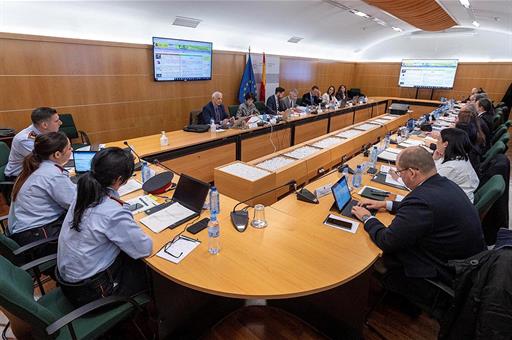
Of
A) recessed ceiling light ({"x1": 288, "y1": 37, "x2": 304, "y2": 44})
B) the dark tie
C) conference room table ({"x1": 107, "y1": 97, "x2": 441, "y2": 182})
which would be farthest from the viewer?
recessed ceiling light ({"x1": 288, "y1": 37, "x2": 304, "y2": 44})

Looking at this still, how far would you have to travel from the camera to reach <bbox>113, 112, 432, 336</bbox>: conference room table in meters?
1.32

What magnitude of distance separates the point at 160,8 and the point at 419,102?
27.5ft

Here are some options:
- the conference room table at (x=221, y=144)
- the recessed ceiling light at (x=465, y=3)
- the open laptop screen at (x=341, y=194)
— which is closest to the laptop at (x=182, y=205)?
the open laptop screen at (x=341, y=194)

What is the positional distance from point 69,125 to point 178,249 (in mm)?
3837

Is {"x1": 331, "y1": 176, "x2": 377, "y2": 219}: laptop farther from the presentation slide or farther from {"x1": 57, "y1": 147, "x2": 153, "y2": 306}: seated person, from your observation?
the presentation slide

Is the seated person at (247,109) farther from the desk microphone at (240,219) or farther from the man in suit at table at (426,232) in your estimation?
the man in suit at table at (426,232)

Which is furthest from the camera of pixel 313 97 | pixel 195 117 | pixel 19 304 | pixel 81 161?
pixel 313 97

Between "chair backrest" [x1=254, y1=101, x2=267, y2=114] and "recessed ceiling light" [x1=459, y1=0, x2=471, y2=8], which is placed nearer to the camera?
"recessed ceiling light" [x1=459, y1=0, x2=471, y2=8]

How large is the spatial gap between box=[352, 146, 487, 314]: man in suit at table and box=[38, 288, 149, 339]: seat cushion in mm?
1366

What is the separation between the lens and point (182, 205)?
202 centimetres

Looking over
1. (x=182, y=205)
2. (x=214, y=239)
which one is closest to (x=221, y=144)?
(x=182, y=205)

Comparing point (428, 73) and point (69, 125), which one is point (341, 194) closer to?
point (69, 125)

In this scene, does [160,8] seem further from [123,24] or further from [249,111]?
[249,111]

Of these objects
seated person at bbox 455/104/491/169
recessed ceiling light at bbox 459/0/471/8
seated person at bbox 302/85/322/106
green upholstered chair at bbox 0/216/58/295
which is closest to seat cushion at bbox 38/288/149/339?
green upholstered chair at bbox 0/216/58/295
